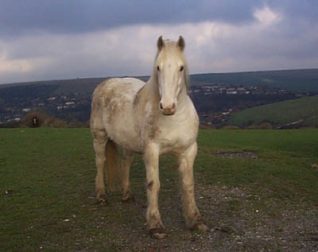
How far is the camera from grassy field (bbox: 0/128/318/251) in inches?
268

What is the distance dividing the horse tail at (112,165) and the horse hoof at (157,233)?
100 inches

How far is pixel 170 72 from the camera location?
6195 mm

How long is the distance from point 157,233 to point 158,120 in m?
1.59

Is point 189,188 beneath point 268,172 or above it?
above

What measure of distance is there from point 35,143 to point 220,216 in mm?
14124

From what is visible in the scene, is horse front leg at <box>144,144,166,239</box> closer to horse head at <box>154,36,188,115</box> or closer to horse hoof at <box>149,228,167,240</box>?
horse hoof at <box>149,228,167,240</box>

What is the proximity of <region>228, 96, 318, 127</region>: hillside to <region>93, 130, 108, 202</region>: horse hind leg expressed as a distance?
5617cm

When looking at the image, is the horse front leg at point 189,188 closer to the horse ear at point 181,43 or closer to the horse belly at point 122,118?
the horse belly at point 122,118

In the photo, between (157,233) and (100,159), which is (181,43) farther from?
(100,159)

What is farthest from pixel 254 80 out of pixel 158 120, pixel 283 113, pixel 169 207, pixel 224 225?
pixel 158 120

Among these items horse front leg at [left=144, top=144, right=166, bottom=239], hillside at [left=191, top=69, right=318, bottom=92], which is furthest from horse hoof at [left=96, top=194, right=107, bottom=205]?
hillside at [left=191, top=69, right=318, bottom=92]

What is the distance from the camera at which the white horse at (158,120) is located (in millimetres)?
6277

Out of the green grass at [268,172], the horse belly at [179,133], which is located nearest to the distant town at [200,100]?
the green grass at [268,172]

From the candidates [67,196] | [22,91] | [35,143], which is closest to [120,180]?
[67,196]
